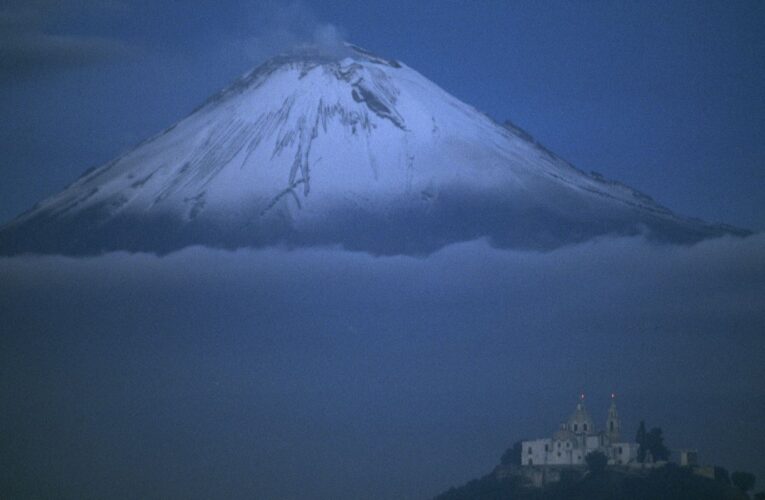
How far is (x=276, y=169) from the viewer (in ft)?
88.9

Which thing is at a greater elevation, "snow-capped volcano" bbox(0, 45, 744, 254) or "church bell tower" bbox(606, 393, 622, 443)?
"snow-capped volcano" bbox(0, 45, 744, 254)

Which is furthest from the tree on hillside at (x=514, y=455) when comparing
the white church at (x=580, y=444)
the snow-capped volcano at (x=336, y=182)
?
the snow-capped volcano at (x=336, y=182)

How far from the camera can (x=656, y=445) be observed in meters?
22.0

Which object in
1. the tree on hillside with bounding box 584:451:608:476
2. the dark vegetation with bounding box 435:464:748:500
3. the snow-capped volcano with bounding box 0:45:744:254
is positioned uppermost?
the snow-capped volcano with bounding box 0:45:744:254

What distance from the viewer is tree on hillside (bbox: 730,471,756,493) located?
21.3 m

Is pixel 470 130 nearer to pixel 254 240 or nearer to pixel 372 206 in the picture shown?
pixel 372 206

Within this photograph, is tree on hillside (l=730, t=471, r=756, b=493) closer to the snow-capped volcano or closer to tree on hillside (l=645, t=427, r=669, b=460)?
tree on hillside (l=645, t=427, r=669, b=460)

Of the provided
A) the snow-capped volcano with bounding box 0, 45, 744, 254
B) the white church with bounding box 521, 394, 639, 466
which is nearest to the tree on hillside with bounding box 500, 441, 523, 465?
the white church with bounding box 521, 394, 639, 466

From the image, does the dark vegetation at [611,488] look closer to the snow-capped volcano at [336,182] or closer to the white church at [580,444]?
the white church at [580,444]

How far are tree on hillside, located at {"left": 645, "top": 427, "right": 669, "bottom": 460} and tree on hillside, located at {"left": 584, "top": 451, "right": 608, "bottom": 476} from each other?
53cm

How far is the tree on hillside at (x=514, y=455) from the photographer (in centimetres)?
2202

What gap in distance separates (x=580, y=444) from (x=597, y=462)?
0.89 feet

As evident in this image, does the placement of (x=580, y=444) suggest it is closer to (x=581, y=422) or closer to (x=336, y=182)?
(x=581, y=422)

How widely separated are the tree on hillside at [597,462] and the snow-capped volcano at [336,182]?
3.27 metres
